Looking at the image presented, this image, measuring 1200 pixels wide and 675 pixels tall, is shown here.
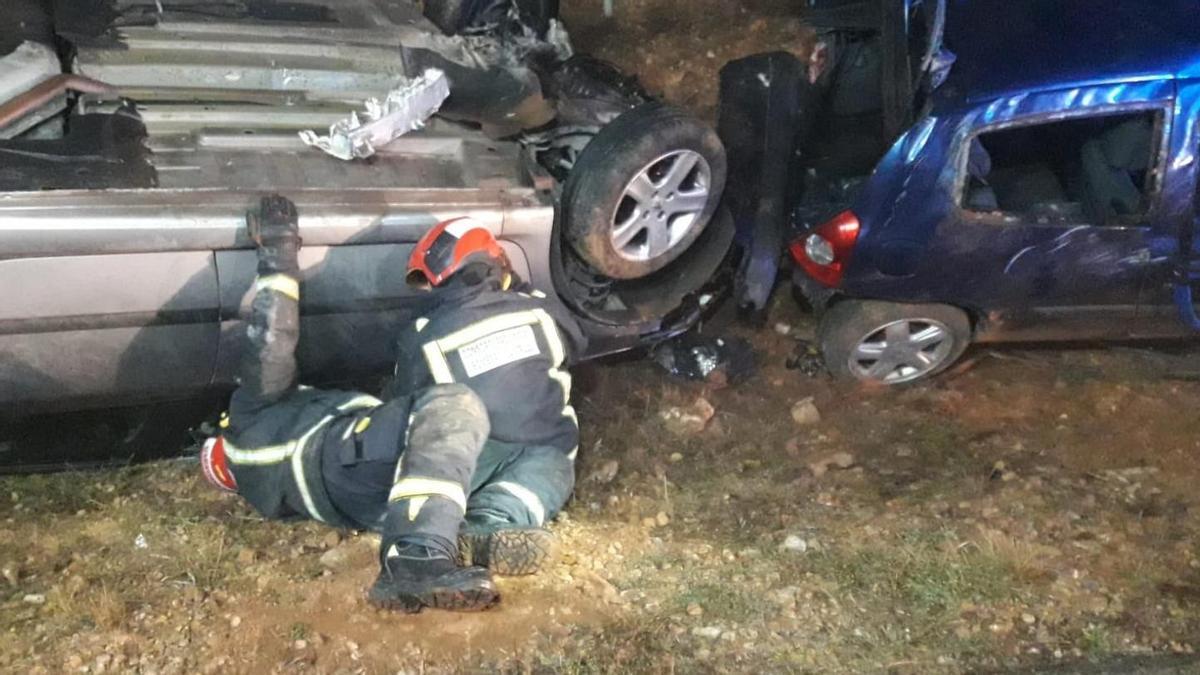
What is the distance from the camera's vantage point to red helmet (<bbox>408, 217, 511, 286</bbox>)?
324cm

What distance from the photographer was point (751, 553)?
3.46 m

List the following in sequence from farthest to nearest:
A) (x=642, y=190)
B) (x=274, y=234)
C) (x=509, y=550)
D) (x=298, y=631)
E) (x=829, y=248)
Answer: (x=829, y=248) < (x=642, y=190) < (x=274, y=234) < (x=509, y=550) < (x=298, y=631)

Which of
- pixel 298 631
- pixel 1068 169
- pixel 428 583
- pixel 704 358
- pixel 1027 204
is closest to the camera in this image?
pixel 428 583

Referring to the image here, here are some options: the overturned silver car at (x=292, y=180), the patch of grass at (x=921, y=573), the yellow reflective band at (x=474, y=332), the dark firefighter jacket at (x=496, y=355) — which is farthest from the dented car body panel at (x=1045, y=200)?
the yellow reflective band at (x=474, y=332)

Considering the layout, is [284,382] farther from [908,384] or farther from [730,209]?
[908,384]

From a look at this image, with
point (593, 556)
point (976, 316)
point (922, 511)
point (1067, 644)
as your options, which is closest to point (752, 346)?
point (976, 316)

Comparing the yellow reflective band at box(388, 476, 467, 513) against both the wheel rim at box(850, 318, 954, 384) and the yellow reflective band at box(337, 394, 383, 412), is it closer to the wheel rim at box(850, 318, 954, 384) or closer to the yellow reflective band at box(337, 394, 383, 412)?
the yellow reflective band at box(337, 394, 383, 412)

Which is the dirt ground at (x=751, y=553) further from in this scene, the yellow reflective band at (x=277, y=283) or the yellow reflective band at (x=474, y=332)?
the yellow reflective band at (x=277, y=283)

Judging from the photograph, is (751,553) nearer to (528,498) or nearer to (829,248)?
(528,498)

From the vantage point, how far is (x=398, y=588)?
2.80 metres

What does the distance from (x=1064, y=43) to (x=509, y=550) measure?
3057 mm

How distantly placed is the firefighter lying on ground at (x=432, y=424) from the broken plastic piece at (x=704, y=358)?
4.34 feet

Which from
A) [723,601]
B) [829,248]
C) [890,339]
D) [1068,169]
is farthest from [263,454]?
[1068,169]

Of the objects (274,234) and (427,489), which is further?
(274,234)
